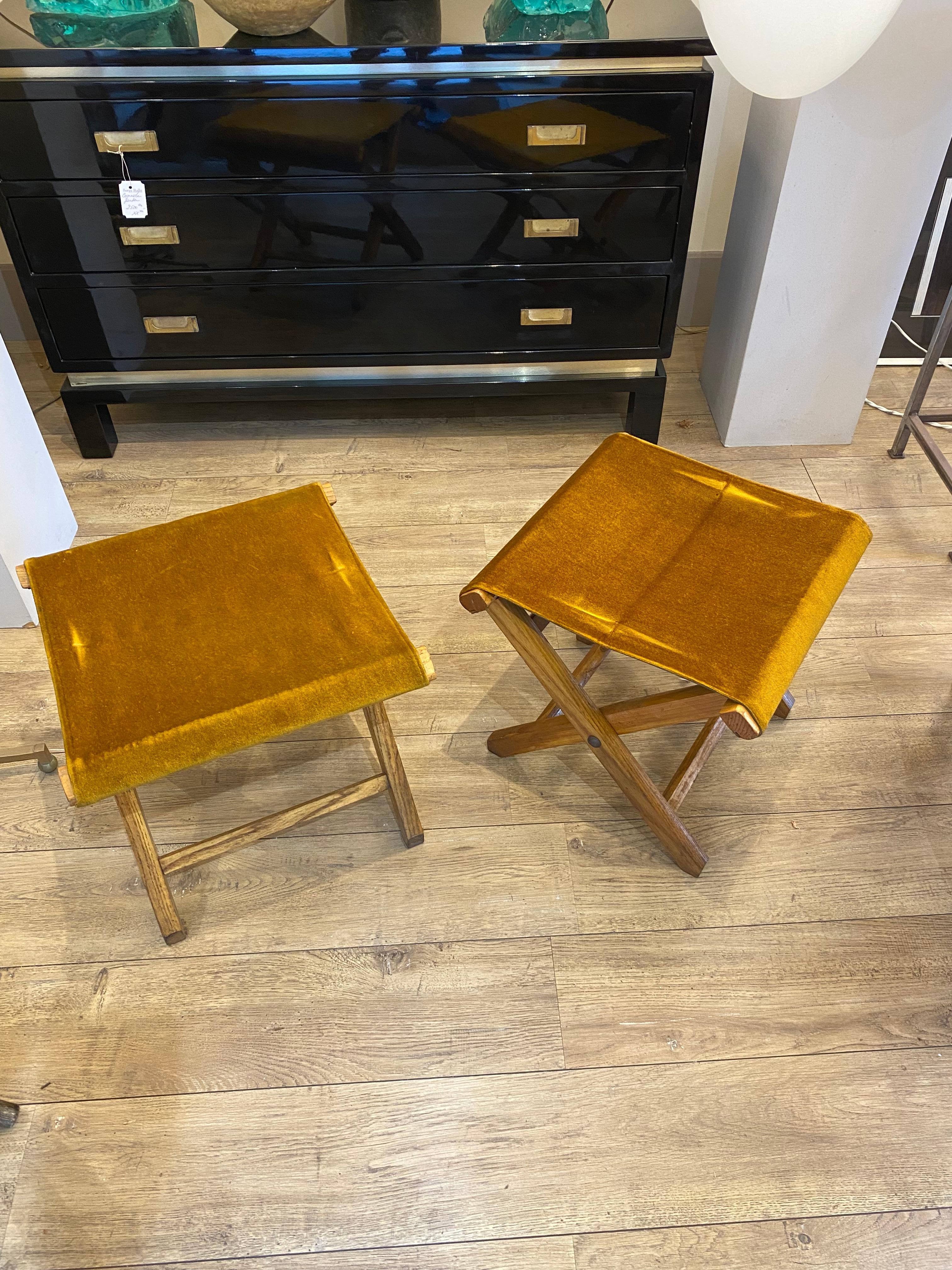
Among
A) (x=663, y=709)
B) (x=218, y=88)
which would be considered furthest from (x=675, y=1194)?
Result: (x=218, y=88)

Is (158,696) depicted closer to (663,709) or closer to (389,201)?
(663,709)

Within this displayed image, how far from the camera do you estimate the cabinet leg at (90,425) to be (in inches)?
88.8

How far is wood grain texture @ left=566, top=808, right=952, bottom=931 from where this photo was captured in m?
1.49

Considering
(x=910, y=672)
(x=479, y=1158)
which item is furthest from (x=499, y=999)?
(x=910, y=672)

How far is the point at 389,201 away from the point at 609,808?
1310 millimetres

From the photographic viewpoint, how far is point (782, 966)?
1430 millimetres

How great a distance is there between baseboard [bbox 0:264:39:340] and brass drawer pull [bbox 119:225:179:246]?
802mm

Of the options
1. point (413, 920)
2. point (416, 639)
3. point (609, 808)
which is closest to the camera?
point (413, 920)

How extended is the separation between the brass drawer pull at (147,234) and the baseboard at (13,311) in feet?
2.63

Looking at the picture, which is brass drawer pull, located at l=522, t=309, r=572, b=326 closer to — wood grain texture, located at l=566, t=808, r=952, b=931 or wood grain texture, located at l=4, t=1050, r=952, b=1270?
wood grain texture, located at l=566, t=808, r=952, b=931

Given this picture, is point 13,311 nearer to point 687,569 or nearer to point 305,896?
point 305,896

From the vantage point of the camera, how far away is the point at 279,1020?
54.1 inches

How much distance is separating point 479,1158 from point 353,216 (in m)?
1.75

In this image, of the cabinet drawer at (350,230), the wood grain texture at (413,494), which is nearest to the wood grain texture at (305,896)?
the wood grain texture at (413,494)
